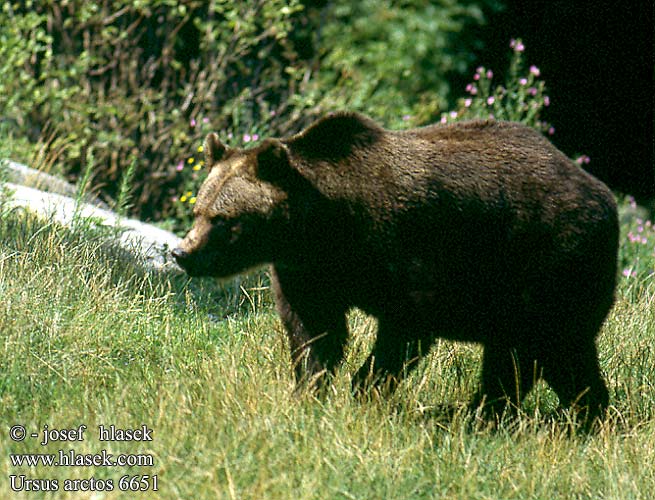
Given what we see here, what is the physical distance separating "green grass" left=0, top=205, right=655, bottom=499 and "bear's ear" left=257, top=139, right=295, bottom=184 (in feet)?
3.20

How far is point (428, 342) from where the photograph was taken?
220 inches

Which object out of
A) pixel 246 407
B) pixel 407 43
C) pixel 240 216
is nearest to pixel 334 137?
pixel 240 216

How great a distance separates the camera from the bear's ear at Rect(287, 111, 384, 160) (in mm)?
5441

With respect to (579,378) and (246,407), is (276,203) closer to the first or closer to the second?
(246,407)

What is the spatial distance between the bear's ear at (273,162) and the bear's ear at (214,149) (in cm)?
32

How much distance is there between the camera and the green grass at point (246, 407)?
4414 mm

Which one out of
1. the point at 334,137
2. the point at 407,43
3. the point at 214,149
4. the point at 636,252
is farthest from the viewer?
the point at 407,43

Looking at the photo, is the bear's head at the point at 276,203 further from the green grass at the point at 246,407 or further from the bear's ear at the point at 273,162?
the green grass at the point at 246,407

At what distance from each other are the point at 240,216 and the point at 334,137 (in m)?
0.65

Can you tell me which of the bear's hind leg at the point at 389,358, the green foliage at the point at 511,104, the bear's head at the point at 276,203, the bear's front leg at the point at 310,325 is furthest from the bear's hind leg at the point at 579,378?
the green foliage at the point at 511,104

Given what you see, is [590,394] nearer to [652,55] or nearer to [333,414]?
[333,414]

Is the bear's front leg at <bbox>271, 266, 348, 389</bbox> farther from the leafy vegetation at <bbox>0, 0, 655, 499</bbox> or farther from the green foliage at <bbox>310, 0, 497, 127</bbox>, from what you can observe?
the green foliage at <bbox>310, 0, 497, 127</bbox>

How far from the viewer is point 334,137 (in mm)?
5465

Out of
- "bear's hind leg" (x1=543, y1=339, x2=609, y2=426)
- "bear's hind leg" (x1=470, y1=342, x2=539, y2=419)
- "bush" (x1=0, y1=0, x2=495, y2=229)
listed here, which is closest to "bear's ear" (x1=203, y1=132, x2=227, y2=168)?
"bear's hind leg" (x1=470, y1=342, x2=539, y2=419)
